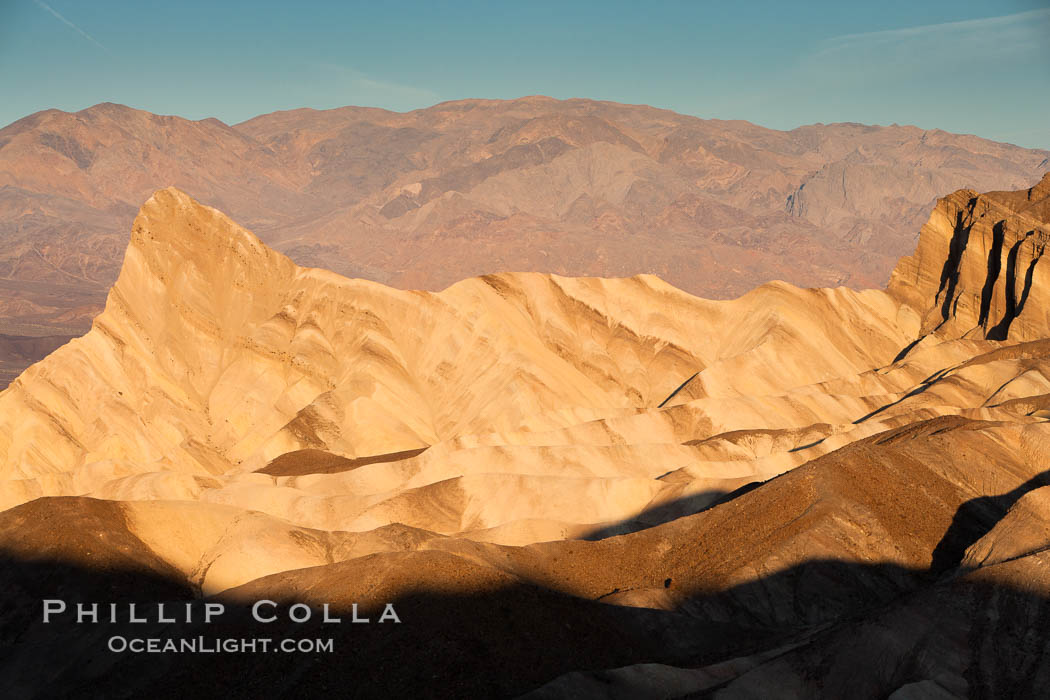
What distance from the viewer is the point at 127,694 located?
28.2m

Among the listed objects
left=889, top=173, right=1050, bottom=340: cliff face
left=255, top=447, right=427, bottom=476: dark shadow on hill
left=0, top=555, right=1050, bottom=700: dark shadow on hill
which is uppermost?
left=889, top=173, right=1050, bottom=340: cliff face

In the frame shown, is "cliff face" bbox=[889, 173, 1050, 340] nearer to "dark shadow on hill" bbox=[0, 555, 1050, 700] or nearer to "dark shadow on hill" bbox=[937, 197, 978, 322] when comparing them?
"dark shadow on hill" bbox=[937, 197, 978, 322]

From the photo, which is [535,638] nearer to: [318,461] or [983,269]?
[318,461]

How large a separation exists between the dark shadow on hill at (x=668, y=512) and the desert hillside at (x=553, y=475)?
199mm

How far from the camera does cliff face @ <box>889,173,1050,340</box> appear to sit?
73875 millimetres

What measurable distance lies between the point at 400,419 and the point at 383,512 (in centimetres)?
1998

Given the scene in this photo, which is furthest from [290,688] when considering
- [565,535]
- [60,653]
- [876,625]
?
[565,535]

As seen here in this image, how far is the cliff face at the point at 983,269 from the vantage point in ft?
242

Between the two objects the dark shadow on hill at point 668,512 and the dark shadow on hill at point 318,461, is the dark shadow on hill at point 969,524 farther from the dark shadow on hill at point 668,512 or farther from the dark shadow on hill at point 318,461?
the dark shadow on hill at point 318,461

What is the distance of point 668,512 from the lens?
46.3m

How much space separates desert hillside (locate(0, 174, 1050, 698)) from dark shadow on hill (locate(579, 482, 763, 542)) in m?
0.20

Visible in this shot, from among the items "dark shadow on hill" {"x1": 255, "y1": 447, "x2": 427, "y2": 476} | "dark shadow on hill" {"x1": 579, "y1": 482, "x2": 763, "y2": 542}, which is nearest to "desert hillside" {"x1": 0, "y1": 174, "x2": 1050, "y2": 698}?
"dark shadow on hill" {"x1": 579, "y1": 482, "x2": 763, "y2": 542}

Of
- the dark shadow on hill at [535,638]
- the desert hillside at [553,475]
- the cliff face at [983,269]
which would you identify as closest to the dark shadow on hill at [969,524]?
the desert hillside at [553,475]

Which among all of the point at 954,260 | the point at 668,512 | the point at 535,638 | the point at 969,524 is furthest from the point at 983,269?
the point at 535,638
